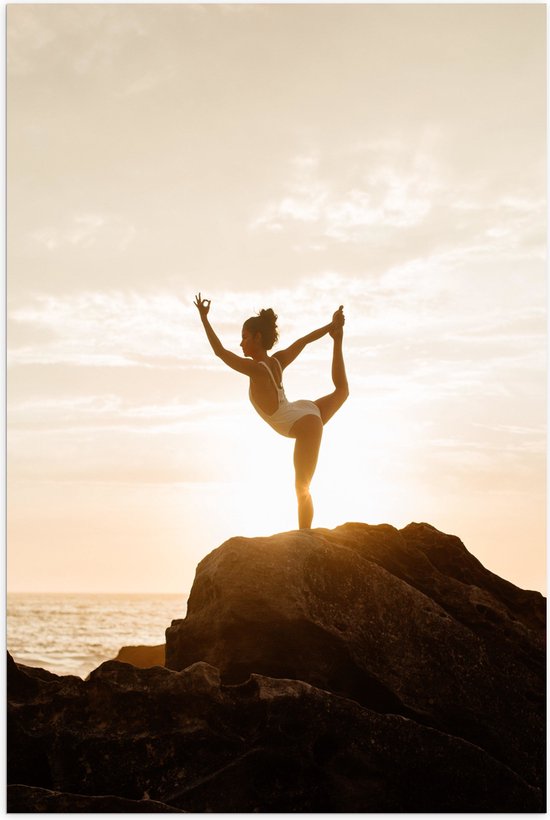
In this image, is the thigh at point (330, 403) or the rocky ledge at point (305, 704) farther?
the thigh at point (330, 403)

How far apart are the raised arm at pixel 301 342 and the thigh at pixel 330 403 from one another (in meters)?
0.74

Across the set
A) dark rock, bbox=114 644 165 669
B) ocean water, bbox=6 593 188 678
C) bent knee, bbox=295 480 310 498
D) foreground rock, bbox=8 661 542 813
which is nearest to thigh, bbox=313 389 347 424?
bent knee, bbox=295 480 310 498

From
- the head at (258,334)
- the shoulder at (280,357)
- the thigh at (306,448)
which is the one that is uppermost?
the head at (258,334)

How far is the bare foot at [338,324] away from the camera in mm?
11070

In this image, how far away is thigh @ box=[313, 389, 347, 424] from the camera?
10.8m

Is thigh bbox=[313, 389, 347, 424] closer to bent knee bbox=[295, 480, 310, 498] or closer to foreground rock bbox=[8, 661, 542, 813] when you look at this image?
bent knee bbox=[295, 480, 310, 498]

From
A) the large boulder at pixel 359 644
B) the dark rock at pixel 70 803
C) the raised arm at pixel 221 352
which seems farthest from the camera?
the raised arm at pixel 221 352

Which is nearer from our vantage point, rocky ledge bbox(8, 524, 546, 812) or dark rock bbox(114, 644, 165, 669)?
rocky ledge bbox(8, 524, 546, 812)

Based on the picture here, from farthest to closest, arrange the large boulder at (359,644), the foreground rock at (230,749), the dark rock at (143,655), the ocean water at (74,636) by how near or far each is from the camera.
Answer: the ocean water at (74,636) → the dark rock at (143,655) → the large boulder at (359,644) → the foreground rock at (230,749)

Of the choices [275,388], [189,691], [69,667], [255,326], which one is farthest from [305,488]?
[69,667]

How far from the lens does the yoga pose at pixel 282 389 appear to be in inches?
407

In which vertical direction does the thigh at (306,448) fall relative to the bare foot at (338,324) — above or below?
below

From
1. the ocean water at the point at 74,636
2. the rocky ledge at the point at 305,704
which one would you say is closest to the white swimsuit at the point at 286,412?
the rocky ledge at the point at 305,704

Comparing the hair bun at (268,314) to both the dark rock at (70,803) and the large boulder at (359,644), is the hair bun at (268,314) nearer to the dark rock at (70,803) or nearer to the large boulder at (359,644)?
the large boulder at (359,644)
